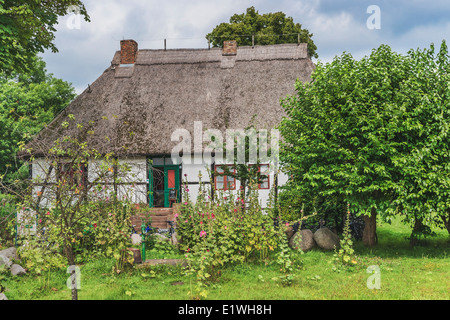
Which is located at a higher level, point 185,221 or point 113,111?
point 113,111

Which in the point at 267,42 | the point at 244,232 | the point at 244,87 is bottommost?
the point at 244,232

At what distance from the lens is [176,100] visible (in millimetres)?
19156

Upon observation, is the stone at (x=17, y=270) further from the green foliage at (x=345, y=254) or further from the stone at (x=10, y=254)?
the green foliage at (x=345, y=254)

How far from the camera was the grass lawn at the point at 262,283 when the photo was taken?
7.05 m

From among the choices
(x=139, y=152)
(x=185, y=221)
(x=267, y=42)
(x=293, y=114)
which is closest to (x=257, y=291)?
(x=185, y=221)

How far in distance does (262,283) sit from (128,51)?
16.6 metres

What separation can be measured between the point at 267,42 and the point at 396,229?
1543 cm

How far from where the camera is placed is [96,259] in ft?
32.5

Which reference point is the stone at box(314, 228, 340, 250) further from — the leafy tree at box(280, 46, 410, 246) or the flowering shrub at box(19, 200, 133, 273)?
the flowering shrub at box(19, 200, 133, 273)

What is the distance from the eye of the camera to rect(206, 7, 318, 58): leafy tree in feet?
85.5

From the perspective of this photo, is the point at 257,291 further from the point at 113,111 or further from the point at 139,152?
the point at 113,111

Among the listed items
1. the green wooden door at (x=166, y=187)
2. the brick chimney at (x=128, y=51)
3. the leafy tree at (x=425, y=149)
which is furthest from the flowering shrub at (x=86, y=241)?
the brick chimney at (x=128, y=51)

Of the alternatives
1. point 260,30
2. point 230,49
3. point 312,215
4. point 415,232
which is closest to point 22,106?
point 230,49

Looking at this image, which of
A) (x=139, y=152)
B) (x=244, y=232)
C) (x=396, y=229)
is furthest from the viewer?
(x=139, y=152)
